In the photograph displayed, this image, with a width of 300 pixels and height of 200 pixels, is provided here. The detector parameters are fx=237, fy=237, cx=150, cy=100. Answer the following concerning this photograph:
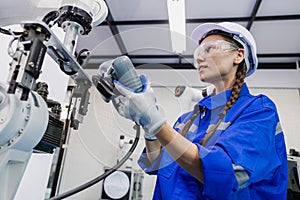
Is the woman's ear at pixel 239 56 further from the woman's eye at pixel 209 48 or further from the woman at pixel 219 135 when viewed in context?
the woman's eye at pixel 209 48

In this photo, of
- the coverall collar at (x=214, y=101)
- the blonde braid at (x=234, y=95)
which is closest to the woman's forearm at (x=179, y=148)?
the blonde braid at (x=234, y=95)

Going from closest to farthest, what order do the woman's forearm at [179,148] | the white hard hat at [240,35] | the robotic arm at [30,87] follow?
the robotic arm at [30,87]
the woman's forearm at [179,148]
the white hard hat at [240,35]

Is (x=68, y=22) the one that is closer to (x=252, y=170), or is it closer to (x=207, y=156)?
(x=207, y=156)

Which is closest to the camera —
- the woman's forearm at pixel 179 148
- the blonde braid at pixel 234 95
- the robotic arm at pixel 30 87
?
the robotic arm at pixel 30 87

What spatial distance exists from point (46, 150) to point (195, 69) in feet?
1.87

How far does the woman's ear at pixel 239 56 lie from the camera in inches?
34.6

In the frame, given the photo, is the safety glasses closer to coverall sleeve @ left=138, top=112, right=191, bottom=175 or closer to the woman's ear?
the woman's ear

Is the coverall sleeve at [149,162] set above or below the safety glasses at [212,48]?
below

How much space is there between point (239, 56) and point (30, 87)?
0.71m

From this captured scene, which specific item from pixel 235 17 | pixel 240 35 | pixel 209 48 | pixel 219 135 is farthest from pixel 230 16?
pixel 219 135

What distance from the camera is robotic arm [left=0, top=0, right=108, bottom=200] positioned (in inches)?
19.3

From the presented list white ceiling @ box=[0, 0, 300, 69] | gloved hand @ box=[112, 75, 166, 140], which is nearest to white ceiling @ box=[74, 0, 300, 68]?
white ceiling @ box=[0, 0, 300, 69]

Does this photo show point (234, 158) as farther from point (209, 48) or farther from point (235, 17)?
point (235, 17)

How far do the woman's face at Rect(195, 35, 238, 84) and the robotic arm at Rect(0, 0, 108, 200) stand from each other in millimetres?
377
